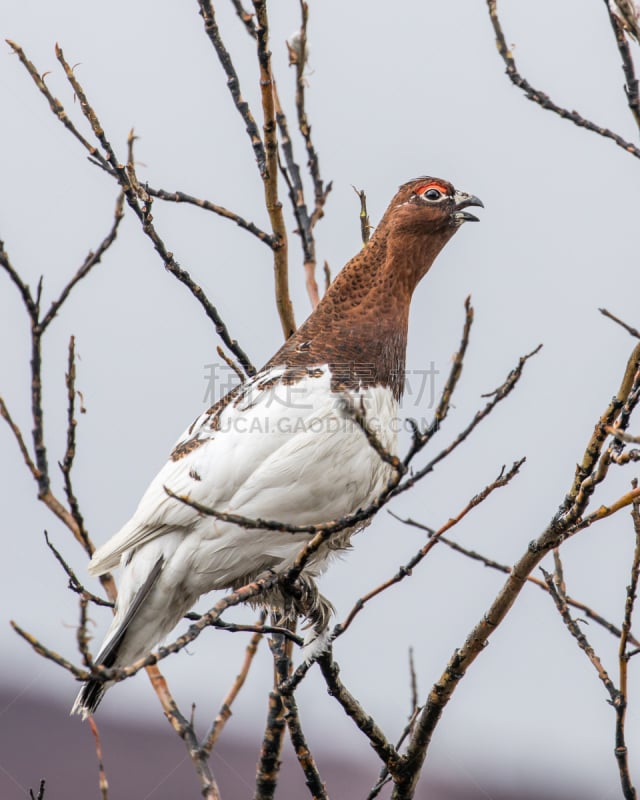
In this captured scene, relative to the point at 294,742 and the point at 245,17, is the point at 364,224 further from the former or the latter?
the point at 294,742

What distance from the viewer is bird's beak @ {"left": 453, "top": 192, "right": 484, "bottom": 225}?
17.9 feet

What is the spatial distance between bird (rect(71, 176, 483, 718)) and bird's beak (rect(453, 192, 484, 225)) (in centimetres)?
96

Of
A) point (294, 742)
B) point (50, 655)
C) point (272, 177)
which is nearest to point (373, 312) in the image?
point (272, 177)

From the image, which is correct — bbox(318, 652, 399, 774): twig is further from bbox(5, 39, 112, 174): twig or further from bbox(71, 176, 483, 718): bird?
bbox(5, 39, 112, 174): twig

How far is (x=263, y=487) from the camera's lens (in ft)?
14.0

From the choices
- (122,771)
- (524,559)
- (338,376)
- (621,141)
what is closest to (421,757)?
(524,559)

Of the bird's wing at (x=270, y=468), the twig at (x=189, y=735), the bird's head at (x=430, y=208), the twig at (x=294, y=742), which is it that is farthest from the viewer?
the bird's head at (x=430, y=208)

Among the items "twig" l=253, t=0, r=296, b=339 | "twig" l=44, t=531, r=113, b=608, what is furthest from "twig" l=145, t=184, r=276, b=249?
"twig" l=44, t=531, r=113, b=608

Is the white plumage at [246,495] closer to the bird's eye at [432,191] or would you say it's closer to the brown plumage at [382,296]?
the brown plumage at [382,296]

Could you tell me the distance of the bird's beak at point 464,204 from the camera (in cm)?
545

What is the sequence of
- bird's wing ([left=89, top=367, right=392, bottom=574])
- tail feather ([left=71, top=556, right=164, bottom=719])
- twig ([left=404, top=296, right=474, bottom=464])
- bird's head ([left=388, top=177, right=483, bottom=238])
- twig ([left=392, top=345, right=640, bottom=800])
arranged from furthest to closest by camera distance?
1. bird's head ([left=388, top=177, right=483, bottom=238])
2. tail feather ([left=71, top=556, right=164, bottom=719])
3. bird's wing ([left=89, top=367, right=392, bottom=574])
4. twig ([left=392, top=345, right=640, bottom=800])
5. twig ([left=404, top=296, right=474, bottom=464])

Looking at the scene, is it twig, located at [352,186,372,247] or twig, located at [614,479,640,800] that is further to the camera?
twig, located at [352,186,372,247]

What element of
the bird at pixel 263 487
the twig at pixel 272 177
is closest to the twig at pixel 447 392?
the bird at pixel 263 487

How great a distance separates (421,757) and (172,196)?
254 centimetres
